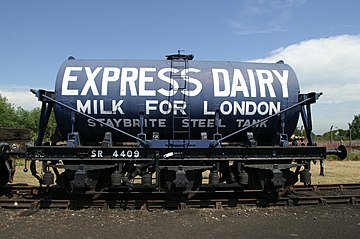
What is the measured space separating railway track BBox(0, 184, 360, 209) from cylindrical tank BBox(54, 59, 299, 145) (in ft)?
5.39

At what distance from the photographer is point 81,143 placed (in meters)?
10.4

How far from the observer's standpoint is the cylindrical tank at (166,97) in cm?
982

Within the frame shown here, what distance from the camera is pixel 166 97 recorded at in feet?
32.5

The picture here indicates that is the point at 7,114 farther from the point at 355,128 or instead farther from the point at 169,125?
the point at 355,128

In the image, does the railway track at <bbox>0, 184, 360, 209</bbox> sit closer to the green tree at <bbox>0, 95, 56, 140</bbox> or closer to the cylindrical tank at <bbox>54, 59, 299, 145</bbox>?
the cylindrical tank at <bbox>54, 59, 299, 145</bbox>

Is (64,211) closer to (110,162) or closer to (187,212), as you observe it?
(110,162)

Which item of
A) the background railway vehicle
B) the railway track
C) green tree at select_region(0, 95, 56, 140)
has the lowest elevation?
the railway track

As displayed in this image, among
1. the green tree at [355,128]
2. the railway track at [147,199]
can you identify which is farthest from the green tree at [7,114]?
the green tree at [355,128]

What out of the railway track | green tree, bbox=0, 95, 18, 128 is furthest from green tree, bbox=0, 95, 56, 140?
the railway track

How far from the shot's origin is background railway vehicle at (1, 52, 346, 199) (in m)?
9.55

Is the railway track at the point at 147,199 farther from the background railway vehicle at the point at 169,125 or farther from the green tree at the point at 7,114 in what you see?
the green tree at the point at 7,114

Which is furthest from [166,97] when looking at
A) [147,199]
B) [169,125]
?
[147,199]

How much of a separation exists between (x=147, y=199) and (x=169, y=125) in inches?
87.3

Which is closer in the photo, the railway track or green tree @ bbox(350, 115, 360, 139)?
the railway track
